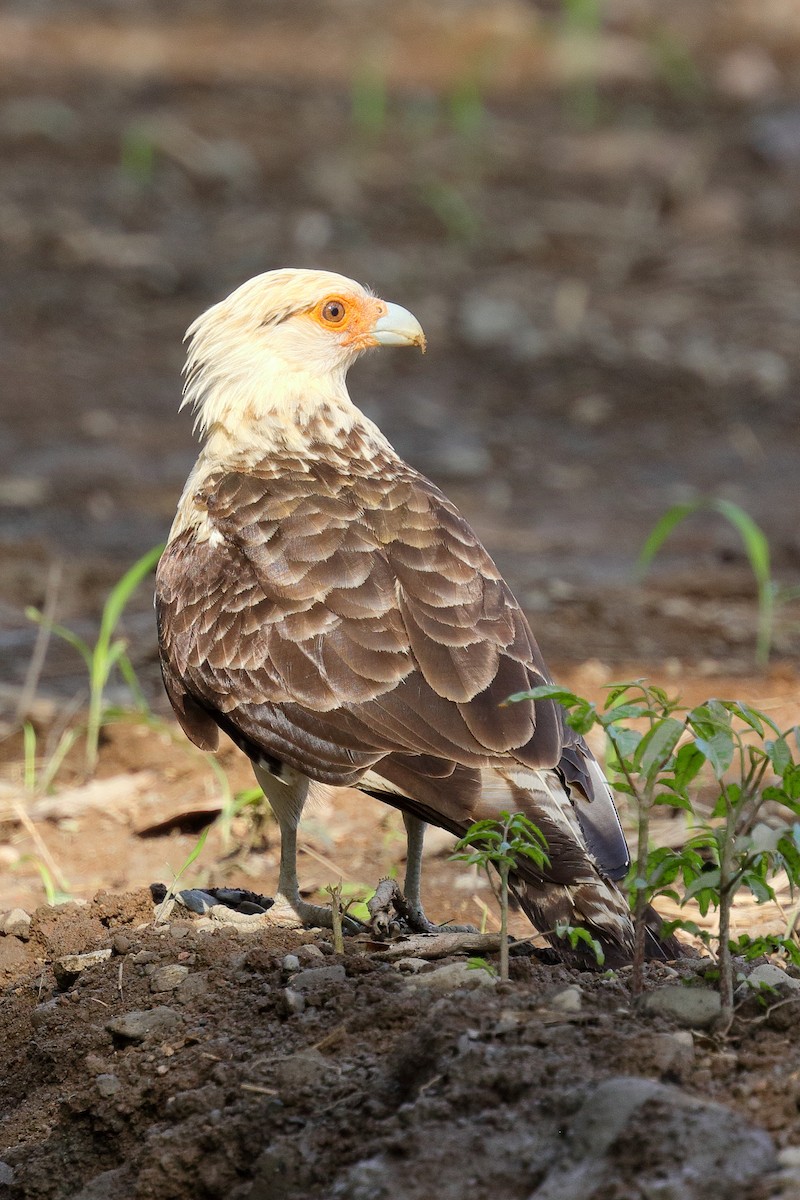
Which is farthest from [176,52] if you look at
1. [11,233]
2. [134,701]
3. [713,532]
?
[134,701]

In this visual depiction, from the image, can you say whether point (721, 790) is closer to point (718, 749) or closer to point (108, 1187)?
point (718, 749)

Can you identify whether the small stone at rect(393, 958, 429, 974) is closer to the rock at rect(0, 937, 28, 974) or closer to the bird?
the bird

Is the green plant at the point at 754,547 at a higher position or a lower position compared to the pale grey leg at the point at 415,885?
higher

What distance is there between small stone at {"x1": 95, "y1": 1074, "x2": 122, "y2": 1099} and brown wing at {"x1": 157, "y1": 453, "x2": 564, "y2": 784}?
0.93m

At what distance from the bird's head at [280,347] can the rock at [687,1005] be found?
2.46 m

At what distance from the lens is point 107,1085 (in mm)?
3273

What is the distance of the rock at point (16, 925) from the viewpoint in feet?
13.8

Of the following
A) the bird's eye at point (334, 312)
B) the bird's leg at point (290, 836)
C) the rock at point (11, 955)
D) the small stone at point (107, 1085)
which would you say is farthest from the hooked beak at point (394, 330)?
the small stone at point (107, 1085)

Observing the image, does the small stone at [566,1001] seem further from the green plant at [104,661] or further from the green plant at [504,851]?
the green plant at [104,661]

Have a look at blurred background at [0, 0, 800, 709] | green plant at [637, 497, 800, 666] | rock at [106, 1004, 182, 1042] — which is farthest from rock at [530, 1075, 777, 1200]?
blurred background at [0, 0, 800, 709]

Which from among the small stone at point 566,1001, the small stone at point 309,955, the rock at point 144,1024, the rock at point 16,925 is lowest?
the rock at point 16,925

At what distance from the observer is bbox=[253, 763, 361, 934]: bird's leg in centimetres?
411

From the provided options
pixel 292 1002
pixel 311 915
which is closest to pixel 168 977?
pixel 292 1002

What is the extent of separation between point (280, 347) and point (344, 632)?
1397 mm
